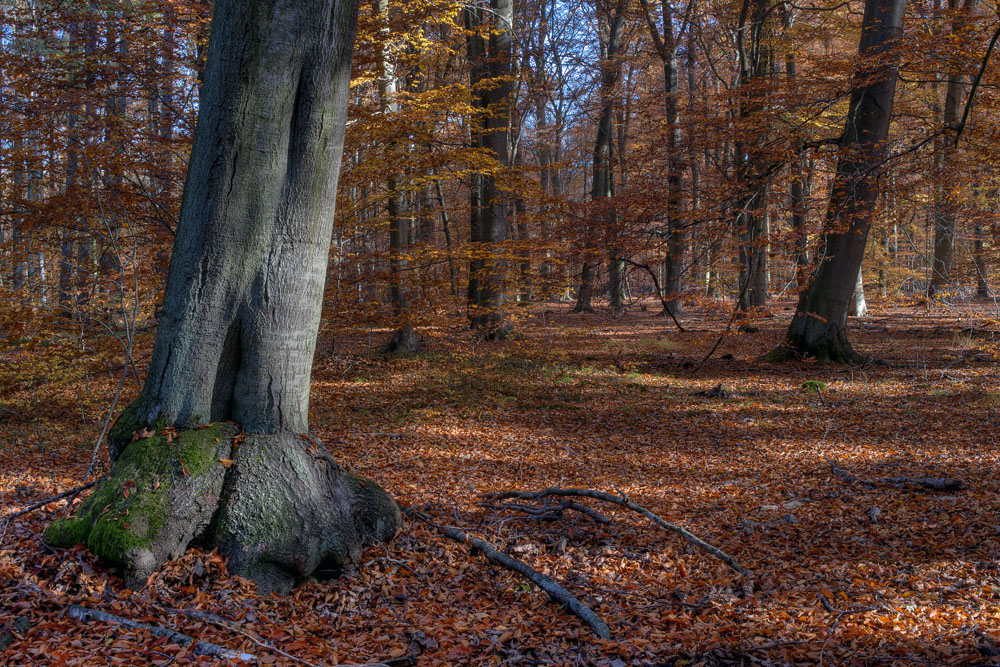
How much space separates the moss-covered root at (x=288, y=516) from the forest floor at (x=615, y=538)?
12 centimetres

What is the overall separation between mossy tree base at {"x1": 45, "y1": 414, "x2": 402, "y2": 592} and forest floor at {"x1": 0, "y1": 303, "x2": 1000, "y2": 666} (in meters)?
0.11

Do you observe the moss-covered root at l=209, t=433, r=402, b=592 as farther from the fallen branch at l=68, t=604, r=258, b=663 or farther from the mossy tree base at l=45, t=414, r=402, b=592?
the fallen branch at l=68, t=604, r=258, b=663

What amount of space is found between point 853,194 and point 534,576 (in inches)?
342

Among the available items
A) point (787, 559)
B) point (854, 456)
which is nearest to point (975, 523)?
point (787, 559)

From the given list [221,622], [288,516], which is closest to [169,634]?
[221,622]

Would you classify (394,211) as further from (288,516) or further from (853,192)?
(288,516)

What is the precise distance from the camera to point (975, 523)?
425 cm

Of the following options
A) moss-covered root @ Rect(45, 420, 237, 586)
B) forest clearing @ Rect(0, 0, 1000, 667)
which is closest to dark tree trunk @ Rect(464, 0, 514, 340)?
forest clearing @ Rect(0, 0, 1000, 667)

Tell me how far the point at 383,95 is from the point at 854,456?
793 centimetres

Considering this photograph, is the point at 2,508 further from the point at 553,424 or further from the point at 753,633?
the point at 553,424

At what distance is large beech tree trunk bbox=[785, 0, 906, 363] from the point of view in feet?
30.6

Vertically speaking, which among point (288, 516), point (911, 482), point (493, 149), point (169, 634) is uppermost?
point (493, 149)

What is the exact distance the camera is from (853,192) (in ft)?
31.0

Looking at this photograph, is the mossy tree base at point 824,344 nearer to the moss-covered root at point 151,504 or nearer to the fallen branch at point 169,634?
the moss-covered root at point 151,504
